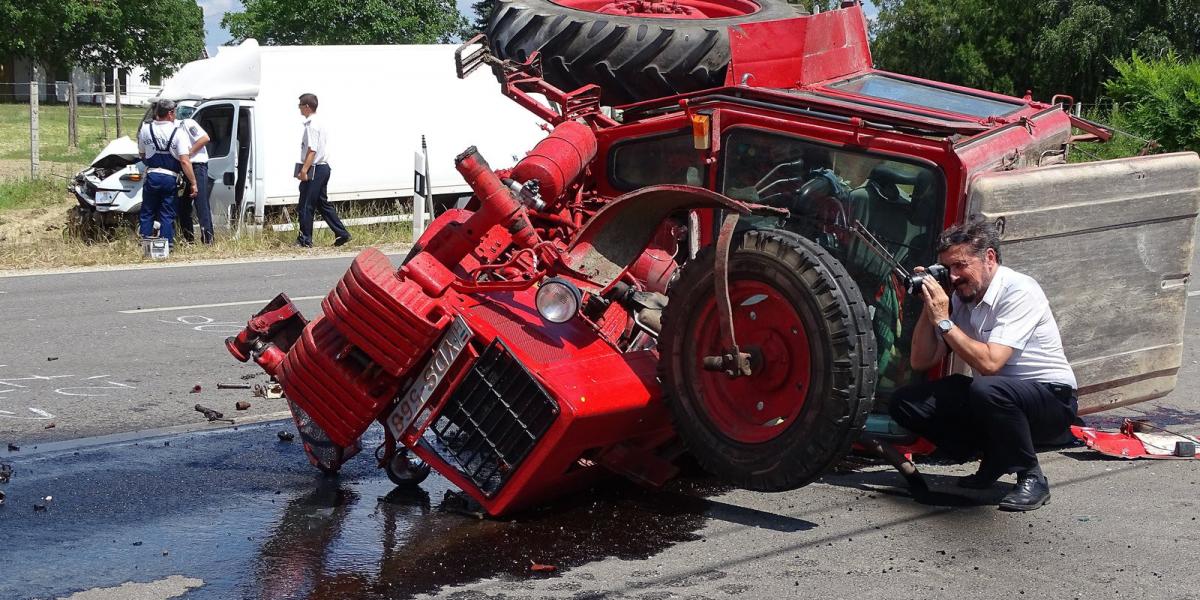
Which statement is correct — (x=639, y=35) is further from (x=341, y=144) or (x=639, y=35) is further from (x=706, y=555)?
(x=341, y=144)

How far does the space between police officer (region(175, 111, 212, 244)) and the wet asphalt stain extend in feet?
30.1

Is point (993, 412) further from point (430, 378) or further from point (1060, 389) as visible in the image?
point (430, 378)

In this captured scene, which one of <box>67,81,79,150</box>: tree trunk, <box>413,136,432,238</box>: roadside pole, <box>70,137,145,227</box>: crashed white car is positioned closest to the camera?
<box>413,136,432,238</box>: roadside pole

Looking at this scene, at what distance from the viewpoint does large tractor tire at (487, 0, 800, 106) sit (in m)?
6.81

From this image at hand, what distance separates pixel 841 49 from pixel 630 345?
104 inches

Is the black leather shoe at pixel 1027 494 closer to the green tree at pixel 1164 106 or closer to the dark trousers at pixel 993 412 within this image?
the dark trousers at pixel 993 412

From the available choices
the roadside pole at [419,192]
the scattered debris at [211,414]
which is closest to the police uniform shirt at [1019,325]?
the scattered debris at [211,414]

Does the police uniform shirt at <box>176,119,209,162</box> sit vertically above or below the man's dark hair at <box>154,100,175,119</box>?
below

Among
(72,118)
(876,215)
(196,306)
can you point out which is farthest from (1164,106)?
(72,118)

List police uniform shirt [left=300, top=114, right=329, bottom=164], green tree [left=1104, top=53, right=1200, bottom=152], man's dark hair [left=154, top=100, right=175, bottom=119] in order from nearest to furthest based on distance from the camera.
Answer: man's dark hair [left=154, top=100, right=175, bottom=119], police uniform shirt [left=300, top=114, right=329, bottom=164], green tree [left=1104, top=53, right=1200, bottom=152]

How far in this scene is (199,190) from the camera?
15.0 metres

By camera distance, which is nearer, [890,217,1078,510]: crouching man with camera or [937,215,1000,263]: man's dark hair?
[937,215,1000,263]: man's dark hair

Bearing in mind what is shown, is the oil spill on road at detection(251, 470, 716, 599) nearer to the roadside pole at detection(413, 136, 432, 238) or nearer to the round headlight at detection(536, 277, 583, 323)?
the round headlight at detection(536, 277, 583, 323)

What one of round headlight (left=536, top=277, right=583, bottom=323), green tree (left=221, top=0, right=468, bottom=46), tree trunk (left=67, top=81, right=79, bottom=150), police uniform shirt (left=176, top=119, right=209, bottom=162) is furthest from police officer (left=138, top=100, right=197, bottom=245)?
green tree (left=221, top=0, right=468, bottom=46)
